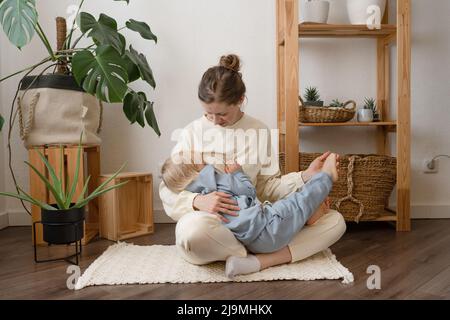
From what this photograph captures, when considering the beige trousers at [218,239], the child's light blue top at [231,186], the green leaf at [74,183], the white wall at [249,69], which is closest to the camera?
the beige trousers at [218,239]

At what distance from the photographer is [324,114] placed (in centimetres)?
199

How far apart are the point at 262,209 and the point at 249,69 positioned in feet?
3.37

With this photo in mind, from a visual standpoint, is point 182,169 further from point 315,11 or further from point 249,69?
point 315,11

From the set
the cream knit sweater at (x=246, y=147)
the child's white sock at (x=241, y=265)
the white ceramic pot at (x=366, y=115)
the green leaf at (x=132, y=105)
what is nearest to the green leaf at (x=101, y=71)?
the green leaf at (x=132, y=105)

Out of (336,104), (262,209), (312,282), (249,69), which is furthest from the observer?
(249,69)

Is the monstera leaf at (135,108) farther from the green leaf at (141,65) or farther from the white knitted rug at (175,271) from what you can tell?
the white knitted rug at (175,271)

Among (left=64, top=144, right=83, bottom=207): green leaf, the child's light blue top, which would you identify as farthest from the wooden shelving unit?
(left=64, top=144, right=83, bottom=207): green leaf

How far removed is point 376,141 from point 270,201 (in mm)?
931

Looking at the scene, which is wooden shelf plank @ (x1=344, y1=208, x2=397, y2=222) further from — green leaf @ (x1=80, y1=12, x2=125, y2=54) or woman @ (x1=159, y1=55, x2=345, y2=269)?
green leaf @ (x1=80, y1=12, x2=125, y2=54)

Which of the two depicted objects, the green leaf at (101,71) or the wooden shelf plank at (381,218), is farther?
the wooden shelf plank at (381,218)

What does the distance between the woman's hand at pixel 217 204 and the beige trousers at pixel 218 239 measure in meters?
0.04

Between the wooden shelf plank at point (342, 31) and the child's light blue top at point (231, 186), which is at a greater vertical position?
the wooden shelf plank at point (342, 31)

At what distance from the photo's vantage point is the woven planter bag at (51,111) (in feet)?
5.94

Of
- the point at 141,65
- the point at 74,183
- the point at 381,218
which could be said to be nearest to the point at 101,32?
the point at 141,65
